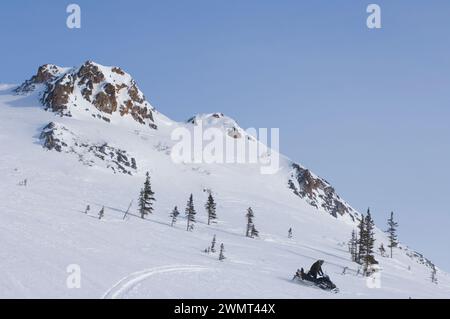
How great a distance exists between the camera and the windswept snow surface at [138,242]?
82.6ft

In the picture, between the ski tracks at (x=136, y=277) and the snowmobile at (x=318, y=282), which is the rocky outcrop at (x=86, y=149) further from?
the snowmobile at (x=318, y=282)

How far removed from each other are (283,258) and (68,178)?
182 ft

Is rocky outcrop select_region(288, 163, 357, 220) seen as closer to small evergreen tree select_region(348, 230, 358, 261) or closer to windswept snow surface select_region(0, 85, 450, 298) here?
windswept snow surface select_region(0, 85, 450, 298)

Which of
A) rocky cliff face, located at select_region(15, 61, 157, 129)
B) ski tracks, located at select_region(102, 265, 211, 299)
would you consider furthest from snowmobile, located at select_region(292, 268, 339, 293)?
rocky cliff face, located at select_region(15, 61, 157, 129)

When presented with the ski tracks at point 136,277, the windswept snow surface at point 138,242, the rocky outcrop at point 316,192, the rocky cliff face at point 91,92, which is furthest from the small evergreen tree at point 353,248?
the rocky cliff face at point 91,92

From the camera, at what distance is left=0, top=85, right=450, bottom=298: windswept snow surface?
82.6ft

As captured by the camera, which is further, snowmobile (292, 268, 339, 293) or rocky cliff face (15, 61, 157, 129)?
rocky cliff face (15, 61, 157, 129)

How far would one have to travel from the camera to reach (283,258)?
5344cm

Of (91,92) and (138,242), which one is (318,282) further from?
(91,92)

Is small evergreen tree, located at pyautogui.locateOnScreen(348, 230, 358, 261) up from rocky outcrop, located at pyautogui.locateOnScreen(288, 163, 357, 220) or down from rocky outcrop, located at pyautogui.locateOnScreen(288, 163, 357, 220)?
down

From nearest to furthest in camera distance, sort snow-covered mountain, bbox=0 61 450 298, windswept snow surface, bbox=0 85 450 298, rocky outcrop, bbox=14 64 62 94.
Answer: windswept snow surface, bbox=0 85 450 298
snow-covered mountain, bbox=0 61 450 298
rocky outcrop, bbox=14 64 62 94

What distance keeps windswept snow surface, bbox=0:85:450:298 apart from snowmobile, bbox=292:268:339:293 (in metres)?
0.94
